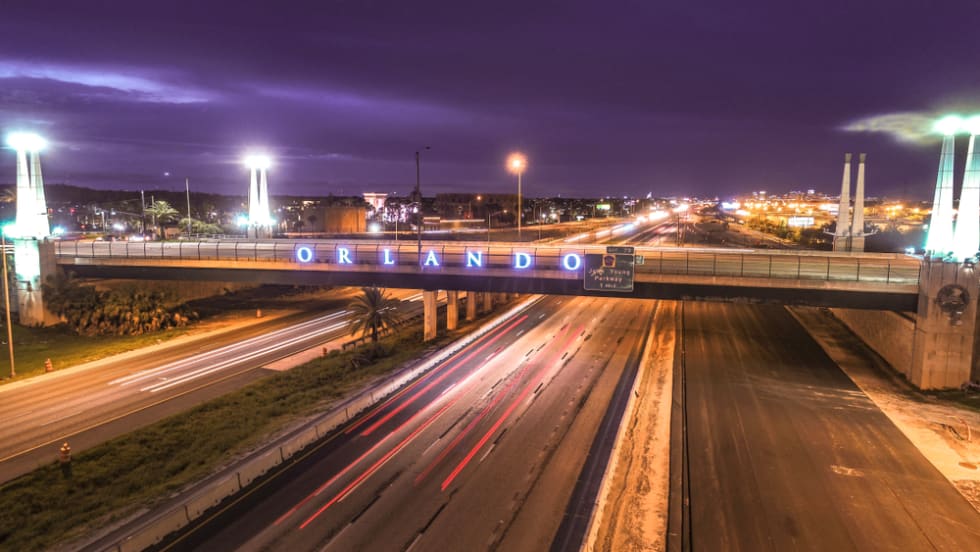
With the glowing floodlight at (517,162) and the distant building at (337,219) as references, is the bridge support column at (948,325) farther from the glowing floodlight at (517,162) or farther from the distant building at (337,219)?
the distant building at (337,219)

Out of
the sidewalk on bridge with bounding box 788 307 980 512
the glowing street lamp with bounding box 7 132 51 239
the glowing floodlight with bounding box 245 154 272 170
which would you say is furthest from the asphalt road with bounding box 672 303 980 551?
the glowing street lamp with bounding box 7 132 51 239

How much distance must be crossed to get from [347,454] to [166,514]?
6213mm

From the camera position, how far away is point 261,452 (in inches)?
768

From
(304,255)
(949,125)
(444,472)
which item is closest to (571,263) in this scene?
(444,472)

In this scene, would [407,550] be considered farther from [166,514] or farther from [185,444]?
[185,444]

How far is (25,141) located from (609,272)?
158ft

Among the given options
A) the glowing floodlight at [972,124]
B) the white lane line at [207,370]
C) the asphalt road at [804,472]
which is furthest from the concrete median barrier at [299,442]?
the glowing floodlight at [972,124]

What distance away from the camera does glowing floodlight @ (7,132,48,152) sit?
42000mm

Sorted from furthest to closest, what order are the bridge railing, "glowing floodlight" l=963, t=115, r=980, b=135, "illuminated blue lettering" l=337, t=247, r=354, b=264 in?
1. "illuminated blue lettering" l=337, t=247, r=354, b=264
2. the bridge railing
3. "glowing floodlight" l=963, t=115, r=980, b=135

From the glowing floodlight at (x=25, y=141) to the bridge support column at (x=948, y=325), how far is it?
64052mm

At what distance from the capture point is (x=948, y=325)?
27812 mm

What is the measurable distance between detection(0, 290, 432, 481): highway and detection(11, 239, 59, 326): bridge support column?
15.6 meters

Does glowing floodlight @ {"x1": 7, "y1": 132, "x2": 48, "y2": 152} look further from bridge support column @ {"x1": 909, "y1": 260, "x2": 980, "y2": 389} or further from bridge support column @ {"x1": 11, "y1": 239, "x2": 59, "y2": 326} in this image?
bridge support column @ {"x1": 909, "y1": 260, "x2": 980, "y2": 389}

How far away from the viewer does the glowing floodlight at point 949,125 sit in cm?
2791
